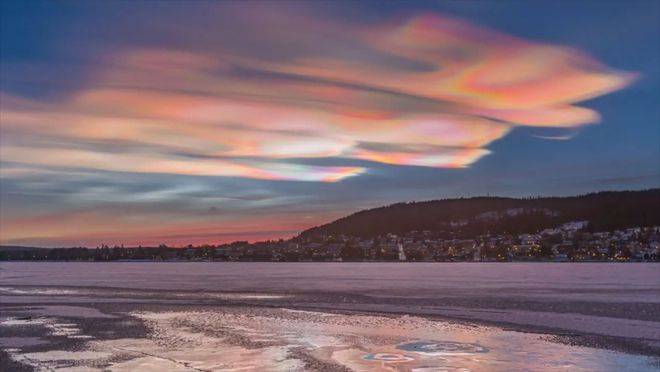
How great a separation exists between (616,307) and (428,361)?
28.9 m

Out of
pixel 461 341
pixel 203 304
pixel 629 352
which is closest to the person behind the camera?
pixel 629 352

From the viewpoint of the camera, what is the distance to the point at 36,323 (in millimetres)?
40000

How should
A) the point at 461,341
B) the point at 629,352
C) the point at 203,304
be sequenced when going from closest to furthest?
1. the point at 629,352
2. the point at 461,341
3. the point at 203,304

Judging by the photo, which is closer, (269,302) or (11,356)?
(11,356)

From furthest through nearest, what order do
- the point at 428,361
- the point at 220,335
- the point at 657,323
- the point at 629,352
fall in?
the point at 657,323
the point at 220,335
the point at 629,352
the point at 428,361

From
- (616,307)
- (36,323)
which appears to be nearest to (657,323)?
(616,307)

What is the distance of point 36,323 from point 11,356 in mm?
13693

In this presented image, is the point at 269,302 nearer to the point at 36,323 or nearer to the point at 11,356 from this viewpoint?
the point at 36,323

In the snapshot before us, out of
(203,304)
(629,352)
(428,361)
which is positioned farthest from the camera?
(203,304)

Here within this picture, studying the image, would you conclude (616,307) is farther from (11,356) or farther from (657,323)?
(11,356)

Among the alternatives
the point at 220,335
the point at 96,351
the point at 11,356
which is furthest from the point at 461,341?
the point at 11,356

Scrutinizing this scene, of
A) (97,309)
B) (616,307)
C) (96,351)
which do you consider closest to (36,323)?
(97,309)

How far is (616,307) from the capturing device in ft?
160

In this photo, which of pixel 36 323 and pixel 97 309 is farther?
pixel 97 309
